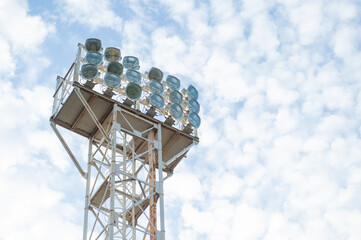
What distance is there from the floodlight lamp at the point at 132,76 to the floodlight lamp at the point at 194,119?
3.59 metres

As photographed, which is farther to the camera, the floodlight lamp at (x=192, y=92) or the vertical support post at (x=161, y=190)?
the floodlight lamp at (x=192, y=92)

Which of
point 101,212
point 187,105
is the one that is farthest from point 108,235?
point 187,105

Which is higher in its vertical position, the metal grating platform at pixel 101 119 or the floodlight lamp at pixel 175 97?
the floodlight lamp at pixel 175 97

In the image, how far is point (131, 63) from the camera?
1298 inches

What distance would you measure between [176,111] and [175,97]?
1.07 m

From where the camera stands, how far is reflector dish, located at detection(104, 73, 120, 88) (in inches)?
1218

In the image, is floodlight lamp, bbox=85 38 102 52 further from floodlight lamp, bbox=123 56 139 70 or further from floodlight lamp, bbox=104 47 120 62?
floodlight lamp, bbox=123 56 139 70

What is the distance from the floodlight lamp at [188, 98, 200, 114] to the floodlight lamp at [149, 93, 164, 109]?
7.76ft

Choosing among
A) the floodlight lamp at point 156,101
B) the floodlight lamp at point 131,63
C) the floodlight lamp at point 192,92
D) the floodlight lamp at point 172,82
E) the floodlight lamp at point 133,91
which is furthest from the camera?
the floodlight lamp at point 192,92

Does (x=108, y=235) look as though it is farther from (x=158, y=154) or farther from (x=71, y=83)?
(x=71, y=83)

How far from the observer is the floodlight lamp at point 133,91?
31.4 m

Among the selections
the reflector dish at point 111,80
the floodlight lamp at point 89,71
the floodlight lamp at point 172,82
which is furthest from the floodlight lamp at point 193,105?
the floodlight lamp at point 89,71

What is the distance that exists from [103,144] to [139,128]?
2170 mm

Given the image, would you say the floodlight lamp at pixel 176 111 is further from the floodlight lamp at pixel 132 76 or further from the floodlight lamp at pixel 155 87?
the floodlight lamp at pixel 132 76
